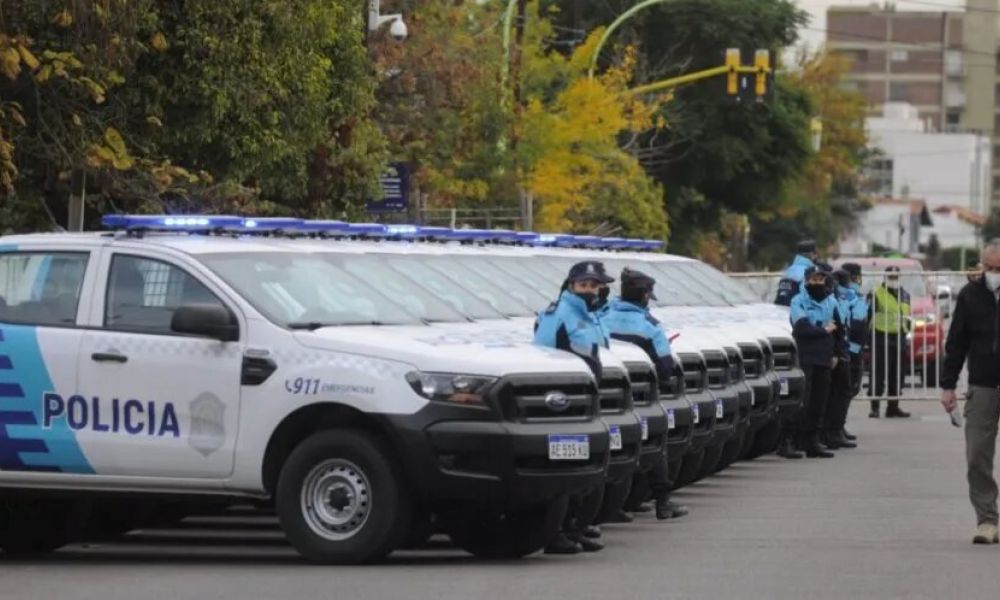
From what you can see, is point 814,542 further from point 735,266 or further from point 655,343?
point 735,266

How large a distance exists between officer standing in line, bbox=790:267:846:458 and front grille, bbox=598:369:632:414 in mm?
9342

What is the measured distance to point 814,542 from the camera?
52.4 ft

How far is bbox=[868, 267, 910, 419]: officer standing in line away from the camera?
3231 centimetres

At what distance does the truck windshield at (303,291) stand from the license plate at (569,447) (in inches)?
53.1

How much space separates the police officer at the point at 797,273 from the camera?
85.4ft

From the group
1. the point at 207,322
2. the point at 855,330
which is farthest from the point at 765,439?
the point at 207,322

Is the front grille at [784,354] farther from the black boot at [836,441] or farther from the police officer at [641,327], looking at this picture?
the police officer at [641,327]

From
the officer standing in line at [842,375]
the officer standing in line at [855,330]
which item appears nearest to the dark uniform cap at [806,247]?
the officer standing in line at [842,375]

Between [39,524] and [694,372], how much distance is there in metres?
5.92

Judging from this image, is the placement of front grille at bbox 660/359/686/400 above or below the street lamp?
below

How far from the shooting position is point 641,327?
17109 millimetres

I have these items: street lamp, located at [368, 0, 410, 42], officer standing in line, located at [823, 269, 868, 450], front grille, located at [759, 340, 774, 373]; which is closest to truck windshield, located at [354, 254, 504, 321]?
front grille, located at [759, 340, 774, 373]

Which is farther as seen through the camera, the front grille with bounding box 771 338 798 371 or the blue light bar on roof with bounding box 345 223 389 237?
the front grille with bounding box 771 338 798 371

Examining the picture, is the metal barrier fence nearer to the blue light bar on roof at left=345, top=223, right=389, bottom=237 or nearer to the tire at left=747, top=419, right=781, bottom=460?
the tire at left=747, top=419, right=781, bottom=460
